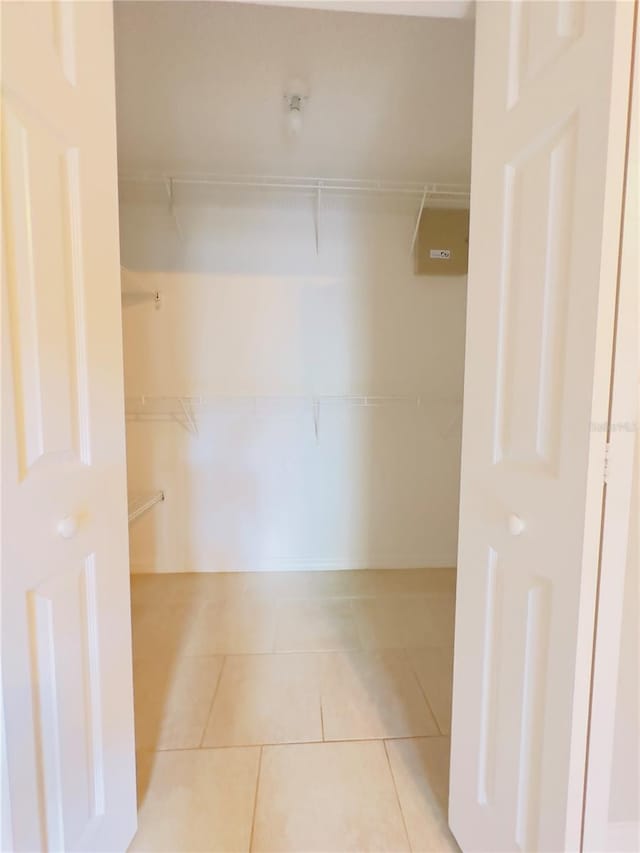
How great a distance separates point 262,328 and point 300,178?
33.5 inches

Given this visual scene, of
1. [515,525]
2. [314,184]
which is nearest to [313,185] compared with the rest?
[314,184]

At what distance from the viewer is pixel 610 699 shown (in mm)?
659

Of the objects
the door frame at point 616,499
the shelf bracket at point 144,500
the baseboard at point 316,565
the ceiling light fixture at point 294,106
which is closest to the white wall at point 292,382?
the baseboard at point 316,565

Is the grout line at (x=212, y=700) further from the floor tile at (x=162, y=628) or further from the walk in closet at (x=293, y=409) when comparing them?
the floor tile at (x=162, y=628)

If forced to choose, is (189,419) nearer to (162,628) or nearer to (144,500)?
(144,500)

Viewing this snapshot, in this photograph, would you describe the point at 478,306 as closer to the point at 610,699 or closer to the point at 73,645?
the point at 610,699

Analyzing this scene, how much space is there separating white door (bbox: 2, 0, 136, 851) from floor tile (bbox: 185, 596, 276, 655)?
85cm

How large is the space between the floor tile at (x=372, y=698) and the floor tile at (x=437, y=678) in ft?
0.10


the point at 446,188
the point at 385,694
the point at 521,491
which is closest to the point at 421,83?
the point at 446,188

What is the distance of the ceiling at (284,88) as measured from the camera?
4.17ft

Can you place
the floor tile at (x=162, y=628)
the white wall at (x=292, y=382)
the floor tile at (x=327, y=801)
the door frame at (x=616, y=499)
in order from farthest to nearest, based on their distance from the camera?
the white wall at (x=292, y=382) < the floor tile at (x=162, y=628) < the floor tile at (x=327, y=801) < the door frame at (x=616, y=499)

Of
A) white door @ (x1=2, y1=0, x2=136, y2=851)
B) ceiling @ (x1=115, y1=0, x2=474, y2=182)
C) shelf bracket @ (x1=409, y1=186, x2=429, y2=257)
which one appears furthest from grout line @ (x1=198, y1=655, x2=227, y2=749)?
shelf bracket @ (x1=409, y1=186, x2=429, y2=257)

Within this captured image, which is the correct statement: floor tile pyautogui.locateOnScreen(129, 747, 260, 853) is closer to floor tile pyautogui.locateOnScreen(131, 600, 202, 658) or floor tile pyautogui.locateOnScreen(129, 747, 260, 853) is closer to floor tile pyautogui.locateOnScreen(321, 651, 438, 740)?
floor tile pyautogui.locateOnScreen(321, 651, 438, 740)

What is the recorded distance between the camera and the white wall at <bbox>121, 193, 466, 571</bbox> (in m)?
2.41
